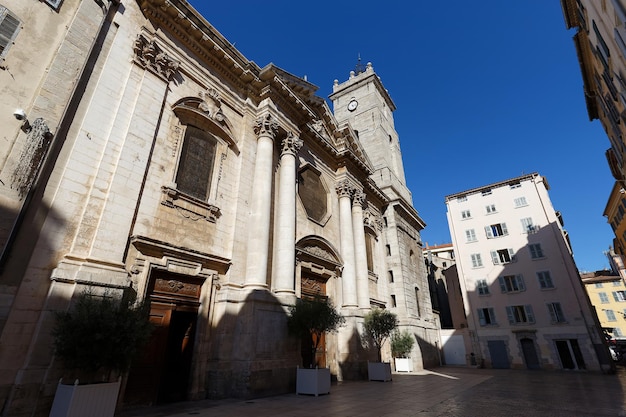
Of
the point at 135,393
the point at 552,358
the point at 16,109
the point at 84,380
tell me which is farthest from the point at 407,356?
the point at 16,109

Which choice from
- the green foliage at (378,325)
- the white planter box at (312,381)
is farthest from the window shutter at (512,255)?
the white planter box at (312,381)

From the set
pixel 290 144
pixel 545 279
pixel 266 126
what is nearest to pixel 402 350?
pixel 290 144

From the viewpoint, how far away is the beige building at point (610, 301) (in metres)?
39.5

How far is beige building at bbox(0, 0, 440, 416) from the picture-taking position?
6094 millimetres

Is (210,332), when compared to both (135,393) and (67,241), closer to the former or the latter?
(135,393)

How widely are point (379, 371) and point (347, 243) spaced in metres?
5.91

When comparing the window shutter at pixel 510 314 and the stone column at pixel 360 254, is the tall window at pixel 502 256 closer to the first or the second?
the window shutter at pixel 510 314

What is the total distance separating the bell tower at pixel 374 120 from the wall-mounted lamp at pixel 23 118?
20.8 m

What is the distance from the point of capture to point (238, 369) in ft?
28.1

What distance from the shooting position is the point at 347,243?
619 inches

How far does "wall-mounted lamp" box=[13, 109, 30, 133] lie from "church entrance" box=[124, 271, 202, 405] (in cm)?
423

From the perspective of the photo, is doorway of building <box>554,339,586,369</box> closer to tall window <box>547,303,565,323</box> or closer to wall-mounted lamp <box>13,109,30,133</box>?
tall window <box>547,303,565,323</box>

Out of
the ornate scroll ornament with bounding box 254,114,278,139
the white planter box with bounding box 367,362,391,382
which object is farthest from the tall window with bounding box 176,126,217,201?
the white planter box with bounding box 367,362,391,382

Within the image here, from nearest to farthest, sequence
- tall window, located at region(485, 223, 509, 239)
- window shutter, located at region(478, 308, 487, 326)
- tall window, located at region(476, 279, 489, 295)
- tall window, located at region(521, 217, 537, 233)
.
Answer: window shutter, located at region(478, 308, 487, 326) → tall window, located at region(521, 217, 537, 233) → tall window, located at region(476, 279, 489, 295) → tall window, located at region(485, 223, 509, 239)
